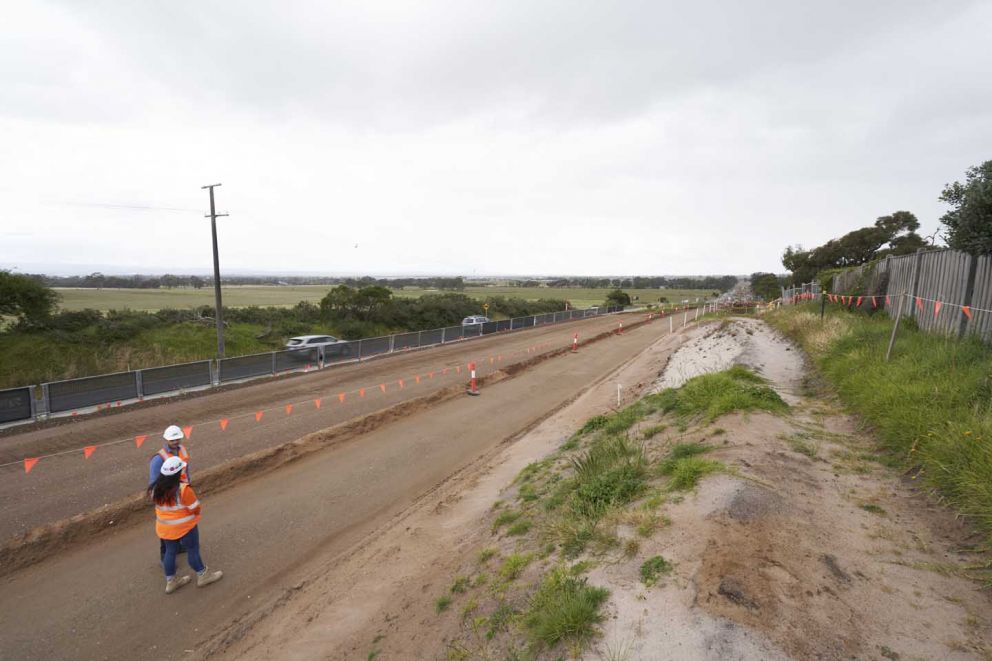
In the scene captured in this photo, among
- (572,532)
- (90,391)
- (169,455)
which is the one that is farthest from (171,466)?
(90,391)

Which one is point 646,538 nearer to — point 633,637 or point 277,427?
point 633,637

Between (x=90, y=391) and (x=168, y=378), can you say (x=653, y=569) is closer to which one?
(x=90, y=391)

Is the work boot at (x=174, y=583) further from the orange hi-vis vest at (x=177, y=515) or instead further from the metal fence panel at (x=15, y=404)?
the metal fence panel at (x=15, y=404)

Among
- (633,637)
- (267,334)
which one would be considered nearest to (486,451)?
(633,637)

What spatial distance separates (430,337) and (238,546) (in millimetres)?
21596

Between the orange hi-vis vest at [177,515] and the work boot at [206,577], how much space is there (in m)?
0.82

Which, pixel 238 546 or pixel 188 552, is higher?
pixel 188 552

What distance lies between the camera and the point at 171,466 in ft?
18.2

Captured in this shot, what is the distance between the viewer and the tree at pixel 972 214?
7.54 m

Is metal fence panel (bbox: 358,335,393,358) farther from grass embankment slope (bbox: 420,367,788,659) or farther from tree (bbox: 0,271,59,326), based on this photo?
tree (bbox: 0,271,59,326)

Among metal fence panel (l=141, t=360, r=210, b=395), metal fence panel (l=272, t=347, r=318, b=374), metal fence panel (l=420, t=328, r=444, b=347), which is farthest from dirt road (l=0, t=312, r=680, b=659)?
metal fence panel (l=420, t=328, r=444, b=347)

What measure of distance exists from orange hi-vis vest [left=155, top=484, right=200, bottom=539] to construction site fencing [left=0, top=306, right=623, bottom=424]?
10.5 m

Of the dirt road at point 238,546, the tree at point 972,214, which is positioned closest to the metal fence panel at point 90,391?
the dirt road at point 238,546

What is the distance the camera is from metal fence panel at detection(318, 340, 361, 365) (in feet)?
69.5
